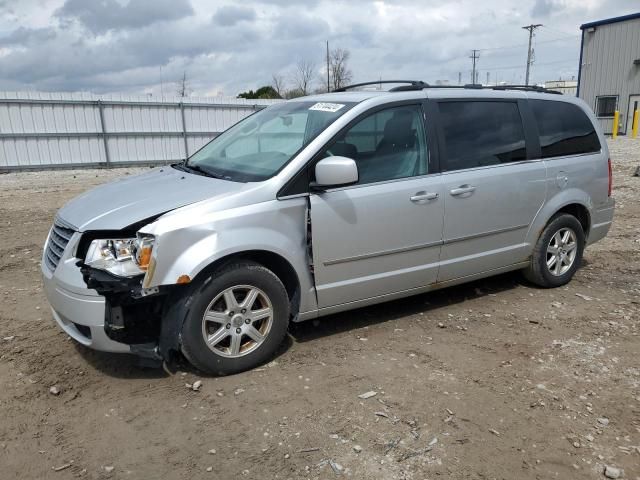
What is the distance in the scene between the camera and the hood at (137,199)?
3.38 meters

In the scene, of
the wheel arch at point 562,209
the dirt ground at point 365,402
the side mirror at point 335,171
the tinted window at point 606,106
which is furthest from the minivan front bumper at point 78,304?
the tinted window at point 606,106

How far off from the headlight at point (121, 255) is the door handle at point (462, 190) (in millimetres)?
2384

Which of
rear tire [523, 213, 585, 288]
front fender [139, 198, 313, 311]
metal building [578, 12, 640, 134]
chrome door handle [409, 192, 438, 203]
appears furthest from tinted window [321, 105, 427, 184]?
metal building [578, 12, 640, 134]

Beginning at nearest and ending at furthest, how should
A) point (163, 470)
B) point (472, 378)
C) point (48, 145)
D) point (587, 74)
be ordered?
1. point (163, 470)
2. point (472, 378)
3. point (48, 145)
4. point (587, 74)

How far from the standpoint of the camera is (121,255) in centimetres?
328

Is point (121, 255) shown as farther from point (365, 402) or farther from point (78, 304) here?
point (365, 402)

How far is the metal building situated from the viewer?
28.9m

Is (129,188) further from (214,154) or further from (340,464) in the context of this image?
(340,464)

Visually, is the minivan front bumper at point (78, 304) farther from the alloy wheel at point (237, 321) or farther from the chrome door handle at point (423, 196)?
the chrome door handle at point (423, 196)

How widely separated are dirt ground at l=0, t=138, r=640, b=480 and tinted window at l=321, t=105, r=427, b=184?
1.30 meters

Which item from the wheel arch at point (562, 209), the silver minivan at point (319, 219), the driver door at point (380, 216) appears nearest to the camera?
the silver minivan at point (319, 219)

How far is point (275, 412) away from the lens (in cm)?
324

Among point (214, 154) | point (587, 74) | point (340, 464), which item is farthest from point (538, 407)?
point (587, 74)

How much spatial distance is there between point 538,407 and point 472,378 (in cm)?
47
